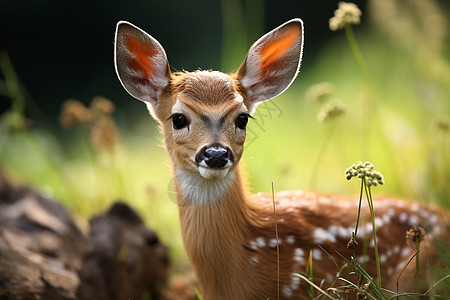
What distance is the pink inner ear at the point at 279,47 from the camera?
2512mm

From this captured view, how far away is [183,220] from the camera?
2.62 m

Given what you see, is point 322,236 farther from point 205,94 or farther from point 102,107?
point 102,107

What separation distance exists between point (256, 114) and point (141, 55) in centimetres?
64

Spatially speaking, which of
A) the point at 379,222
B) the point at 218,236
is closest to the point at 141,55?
the point at 218,236

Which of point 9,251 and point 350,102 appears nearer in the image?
point 9,251

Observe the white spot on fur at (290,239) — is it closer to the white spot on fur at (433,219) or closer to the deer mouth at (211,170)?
the deer mouth at (211,170)

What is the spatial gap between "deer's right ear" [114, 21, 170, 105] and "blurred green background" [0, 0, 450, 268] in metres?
0.42

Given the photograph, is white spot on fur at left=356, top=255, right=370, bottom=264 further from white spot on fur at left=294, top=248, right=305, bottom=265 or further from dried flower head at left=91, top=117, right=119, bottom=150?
dried flower head at left=91, top=117, right=119, bottom=150

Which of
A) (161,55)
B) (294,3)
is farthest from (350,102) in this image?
(161,55)

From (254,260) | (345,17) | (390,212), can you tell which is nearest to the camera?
(254,260)

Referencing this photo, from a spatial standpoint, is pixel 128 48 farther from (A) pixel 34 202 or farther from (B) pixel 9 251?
(A) pixel 34 202

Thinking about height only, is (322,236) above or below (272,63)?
below

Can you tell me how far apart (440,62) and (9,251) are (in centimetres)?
252

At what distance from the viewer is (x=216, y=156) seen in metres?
2.16
